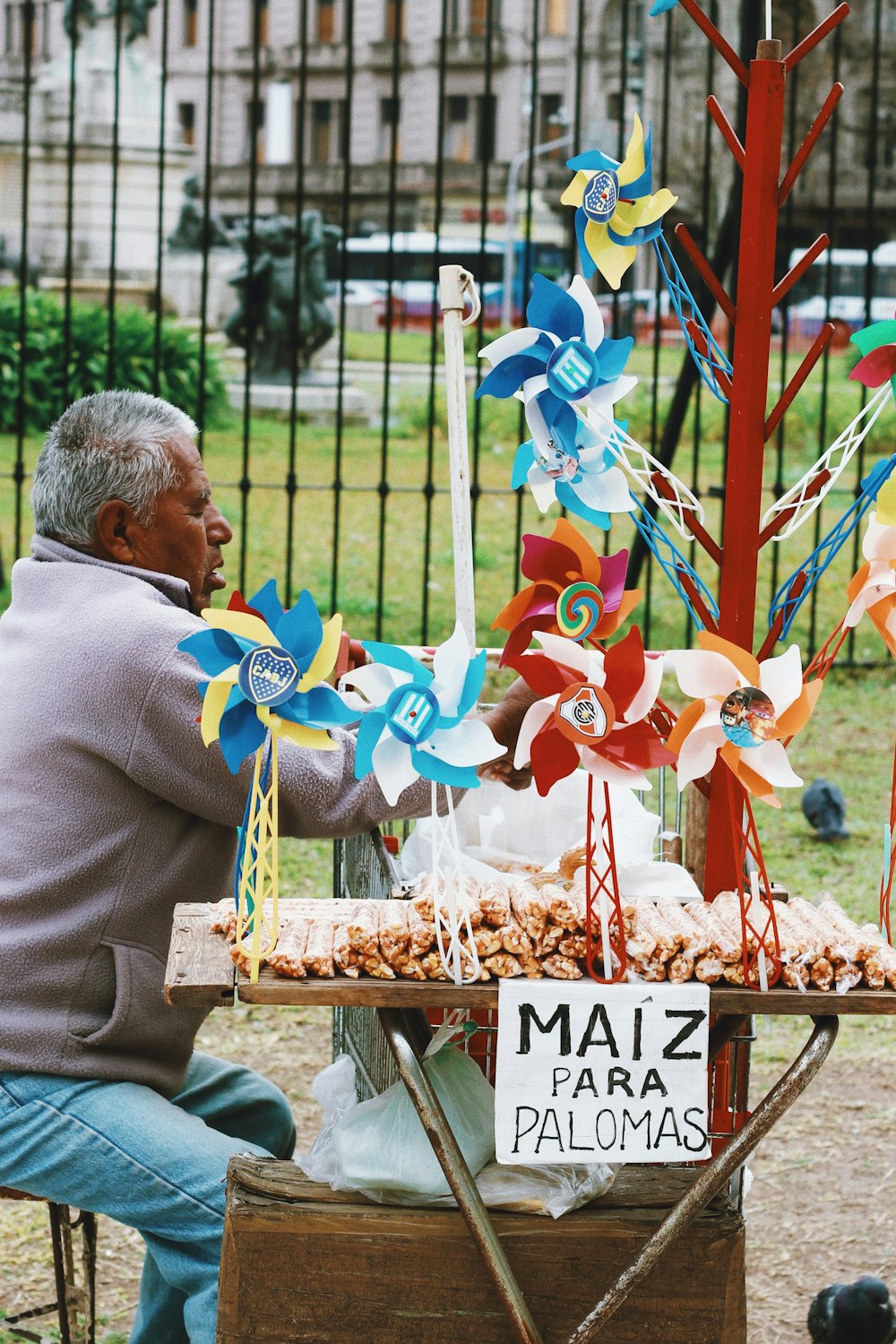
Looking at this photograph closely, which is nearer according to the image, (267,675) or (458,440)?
(267,675)

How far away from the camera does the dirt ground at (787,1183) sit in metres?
3.19

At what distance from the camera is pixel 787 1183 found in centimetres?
366

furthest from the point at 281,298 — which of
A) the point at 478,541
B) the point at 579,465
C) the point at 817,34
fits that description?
the point at 579,465

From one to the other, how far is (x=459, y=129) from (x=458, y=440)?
41.0m

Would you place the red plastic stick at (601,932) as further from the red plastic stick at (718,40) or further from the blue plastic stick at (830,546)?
the red plastic stick at (718,40)

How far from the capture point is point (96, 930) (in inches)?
86.3

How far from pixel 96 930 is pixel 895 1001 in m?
1.04

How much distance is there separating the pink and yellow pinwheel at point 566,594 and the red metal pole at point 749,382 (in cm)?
29

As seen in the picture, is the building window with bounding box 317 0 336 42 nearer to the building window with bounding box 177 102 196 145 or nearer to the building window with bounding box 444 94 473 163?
the building window with bounding box 444 94 473 163

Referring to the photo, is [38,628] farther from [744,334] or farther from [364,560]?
[364,560]

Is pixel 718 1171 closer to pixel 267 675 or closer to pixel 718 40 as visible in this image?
pixel 267 675

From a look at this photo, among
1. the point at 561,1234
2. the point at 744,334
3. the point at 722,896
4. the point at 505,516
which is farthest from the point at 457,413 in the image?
the point at 505,516

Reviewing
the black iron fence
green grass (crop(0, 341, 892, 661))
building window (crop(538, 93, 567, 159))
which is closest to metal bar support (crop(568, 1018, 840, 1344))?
the black iron fence

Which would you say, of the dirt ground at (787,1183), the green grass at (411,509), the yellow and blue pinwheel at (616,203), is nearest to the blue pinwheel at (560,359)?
the yellow and blue pinwheel at (616,203)
